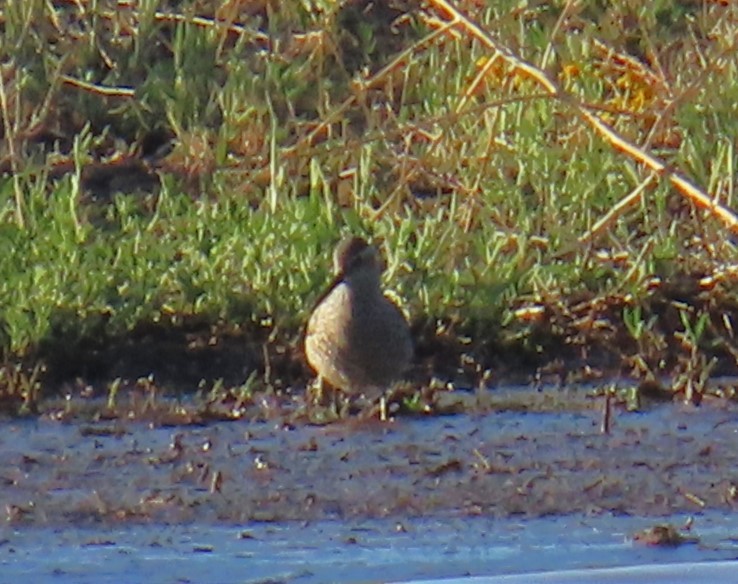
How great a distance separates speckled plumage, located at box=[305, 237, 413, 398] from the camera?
682cm

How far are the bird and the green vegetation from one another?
0.22 meters

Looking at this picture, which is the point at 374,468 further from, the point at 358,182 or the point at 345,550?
the point at 358,182

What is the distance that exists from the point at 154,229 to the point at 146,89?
1.41 m

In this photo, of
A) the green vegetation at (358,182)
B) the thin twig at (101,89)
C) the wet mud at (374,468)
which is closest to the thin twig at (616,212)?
the green vegetation at (358,182)

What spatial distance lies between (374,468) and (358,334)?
29.7 inches

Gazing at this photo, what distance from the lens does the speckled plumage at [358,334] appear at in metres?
6.82

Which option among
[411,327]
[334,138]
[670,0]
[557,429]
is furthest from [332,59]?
[557,429]

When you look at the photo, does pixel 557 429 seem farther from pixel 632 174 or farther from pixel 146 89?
pixel 146 89

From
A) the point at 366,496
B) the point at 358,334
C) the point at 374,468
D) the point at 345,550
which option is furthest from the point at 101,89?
the point at 345,550

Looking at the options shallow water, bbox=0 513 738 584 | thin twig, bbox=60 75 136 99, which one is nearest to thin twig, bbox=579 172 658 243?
shallow water, bbox=0 513 738 584

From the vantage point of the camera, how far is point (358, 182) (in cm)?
855

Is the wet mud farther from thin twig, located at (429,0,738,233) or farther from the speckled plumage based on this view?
thin twig, located at (429,0,738,233)

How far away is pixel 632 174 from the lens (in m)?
8.28

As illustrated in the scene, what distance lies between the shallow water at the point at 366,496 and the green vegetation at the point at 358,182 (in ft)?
1.45
